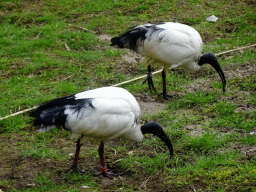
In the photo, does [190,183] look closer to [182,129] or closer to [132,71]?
[182,129]

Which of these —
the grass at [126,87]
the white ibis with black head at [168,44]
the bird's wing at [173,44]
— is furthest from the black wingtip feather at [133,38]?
the grass at [126,87]

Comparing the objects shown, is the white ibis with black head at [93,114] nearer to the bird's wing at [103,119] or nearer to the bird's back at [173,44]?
the bird's wing at [103,119]

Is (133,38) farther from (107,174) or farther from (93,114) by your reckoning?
(107,174)

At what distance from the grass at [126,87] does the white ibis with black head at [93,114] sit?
0.60 metres

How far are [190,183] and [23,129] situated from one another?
9.01 ft

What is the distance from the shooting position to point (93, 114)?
434cm

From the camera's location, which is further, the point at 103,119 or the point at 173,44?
the point at 173,44

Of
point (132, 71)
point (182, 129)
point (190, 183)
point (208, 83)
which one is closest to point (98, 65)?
point (132, 71)

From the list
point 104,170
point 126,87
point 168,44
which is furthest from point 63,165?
point 168,44

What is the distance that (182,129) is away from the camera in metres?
5.55

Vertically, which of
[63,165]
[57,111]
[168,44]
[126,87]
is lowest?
[126,87]

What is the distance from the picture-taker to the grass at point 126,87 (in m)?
4.54

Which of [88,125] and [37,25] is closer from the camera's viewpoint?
[88,125]

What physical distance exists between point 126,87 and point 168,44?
3.98ft
